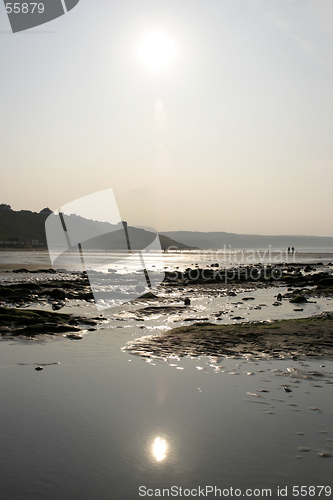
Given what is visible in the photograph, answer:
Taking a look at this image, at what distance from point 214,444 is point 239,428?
0.60m

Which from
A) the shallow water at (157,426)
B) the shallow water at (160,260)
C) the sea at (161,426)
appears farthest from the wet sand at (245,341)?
the shallow water at (160,260)

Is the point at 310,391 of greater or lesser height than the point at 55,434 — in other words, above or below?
below

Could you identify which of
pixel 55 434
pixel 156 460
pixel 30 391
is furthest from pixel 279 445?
pixel 30 391

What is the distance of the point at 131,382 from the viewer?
22.6ft

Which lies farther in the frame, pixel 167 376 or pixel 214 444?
pixel 167 376

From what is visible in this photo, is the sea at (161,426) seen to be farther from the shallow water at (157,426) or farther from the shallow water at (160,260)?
the shallow water at (160,260)

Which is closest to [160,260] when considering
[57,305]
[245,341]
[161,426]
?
[57,305]

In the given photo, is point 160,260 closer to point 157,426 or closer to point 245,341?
point 245,341

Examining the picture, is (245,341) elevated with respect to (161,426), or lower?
lower

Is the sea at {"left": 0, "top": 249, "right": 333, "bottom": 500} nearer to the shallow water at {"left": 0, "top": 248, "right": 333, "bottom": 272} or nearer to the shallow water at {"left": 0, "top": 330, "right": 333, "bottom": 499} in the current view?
the shallow water at {"left": 0, "top": 330, "right": 333, "bottom": 499}

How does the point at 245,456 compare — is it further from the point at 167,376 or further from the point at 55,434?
the point at 167,376

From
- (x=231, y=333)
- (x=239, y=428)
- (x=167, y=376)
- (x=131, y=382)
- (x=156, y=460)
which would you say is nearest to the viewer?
(x=156, y=460)

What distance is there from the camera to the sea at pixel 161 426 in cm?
391

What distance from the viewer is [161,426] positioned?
17.0 ft
